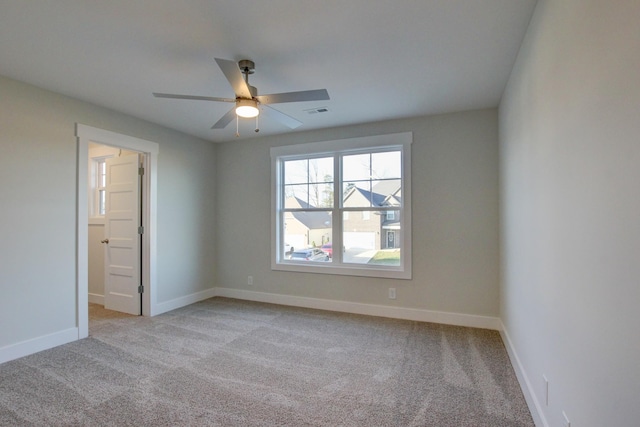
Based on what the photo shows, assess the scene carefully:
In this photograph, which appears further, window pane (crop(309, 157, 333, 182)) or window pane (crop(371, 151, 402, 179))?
window pane (crop(309, 157, 333, 182))

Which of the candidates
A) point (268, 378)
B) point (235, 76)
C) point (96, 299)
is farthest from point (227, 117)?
point (96, 299)

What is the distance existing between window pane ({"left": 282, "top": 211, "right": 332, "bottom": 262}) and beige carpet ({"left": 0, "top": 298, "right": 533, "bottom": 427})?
120cm

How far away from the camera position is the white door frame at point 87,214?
338cm

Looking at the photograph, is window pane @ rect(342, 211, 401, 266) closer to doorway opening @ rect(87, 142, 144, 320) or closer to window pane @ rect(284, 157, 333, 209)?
window pane @ rect(284, 157, 333, 209)

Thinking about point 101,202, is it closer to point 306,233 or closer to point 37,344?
point 37,344

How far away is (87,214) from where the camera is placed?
3.49m

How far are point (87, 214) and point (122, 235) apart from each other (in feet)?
3.02

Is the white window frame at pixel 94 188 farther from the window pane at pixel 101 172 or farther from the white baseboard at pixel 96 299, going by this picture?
the white baseboard at pixel 96 299

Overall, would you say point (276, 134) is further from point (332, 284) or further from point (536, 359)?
point (536, 359)

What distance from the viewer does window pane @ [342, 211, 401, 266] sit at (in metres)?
4.12

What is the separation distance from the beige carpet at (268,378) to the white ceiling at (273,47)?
8.46 ft

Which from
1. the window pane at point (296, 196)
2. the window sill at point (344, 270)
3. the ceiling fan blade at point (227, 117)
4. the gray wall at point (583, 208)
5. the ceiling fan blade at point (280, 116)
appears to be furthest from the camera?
the window pane at point (296, 196)

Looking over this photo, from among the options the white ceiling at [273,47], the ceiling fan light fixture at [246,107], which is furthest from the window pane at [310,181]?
the ceiling fan light fixture at [246,107]

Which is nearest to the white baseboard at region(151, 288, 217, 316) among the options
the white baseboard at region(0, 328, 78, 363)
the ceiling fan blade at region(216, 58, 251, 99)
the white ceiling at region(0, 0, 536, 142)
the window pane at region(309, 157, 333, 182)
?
the white baseboard at region(0, 328, 78, 363)
